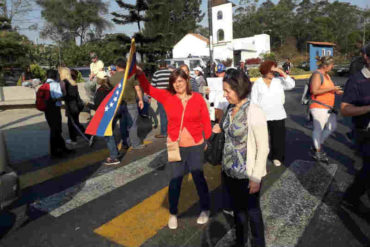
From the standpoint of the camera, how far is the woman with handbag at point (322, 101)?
16.1 ft

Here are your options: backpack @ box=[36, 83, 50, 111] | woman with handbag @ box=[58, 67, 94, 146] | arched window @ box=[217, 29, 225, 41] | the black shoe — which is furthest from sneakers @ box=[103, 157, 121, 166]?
arched window @ box=[217, 29, 225, 41]

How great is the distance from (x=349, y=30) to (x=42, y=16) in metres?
64.1

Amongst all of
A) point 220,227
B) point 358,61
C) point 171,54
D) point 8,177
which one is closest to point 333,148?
point 358,61

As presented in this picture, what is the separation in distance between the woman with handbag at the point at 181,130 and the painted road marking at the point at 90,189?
4.62 ft

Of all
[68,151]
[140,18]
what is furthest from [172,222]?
[140,18]

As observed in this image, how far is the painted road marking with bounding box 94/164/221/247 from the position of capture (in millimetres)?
3195

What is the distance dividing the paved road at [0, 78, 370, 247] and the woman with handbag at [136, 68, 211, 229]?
17.5 inches

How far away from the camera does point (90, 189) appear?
443cm

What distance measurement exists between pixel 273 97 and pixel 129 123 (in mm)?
3050

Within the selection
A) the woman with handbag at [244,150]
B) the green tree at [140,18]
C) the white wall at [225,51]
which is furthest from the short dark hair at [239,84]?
the white wall at [225,51]

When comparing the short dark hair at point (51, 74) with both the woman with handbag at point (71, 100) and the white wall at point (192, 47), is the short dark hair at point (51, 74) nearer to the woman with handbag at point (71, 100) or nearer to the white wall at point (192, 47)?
the woman with handbag at point (71, 100)

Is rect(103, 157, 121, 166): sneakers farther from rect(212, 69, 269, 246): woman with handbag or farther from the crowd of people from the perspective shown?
rect(212, 69, 269, 246): woman with handbag

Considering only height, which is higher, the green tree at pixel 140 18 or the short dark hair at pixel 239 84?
the green tree at pixel 140 18

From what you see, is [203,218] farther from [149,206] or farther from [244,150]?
[244,150]
